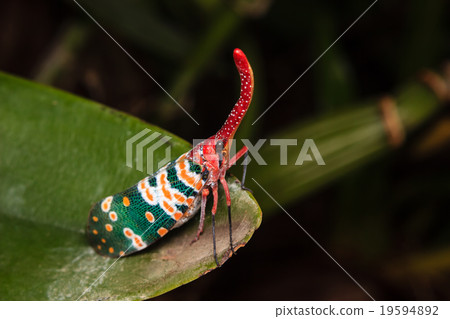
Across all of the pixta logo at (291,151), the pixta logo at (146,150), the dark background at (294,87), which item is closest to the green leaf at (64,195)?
the pixta logo at (146,150)

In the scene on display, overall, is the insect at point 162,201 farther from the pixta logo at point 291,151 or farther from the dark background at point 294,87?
the dark background at point 294,87

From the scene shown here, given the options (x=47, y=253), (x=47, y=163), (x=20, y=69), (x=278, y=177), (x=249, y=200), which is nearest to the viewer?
(x=249, y=200)

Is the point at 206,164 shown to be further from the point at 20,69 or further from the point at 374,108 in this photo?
the point at 20,69

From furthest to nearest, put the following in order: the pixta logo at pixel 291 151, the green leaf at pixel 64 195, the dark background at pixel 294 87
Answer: the dark background at pixel 294 87 → the pixta logo at pixel 291 151 → the green leaf at pixel 64 195

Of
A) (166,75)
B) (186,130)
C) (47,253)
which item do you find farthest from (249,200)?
(166,75)

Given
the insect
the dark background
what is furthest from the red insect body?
the dark background

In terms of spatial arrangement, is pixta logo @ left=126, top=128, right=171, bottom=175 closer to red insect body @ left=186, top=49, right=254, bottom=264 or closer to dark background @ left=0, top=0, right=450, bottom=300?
red insect body @ left=186, top=49, right=254, bottom=264

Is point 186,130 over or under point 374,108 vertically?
under
